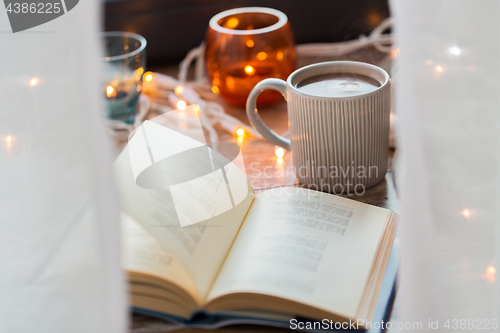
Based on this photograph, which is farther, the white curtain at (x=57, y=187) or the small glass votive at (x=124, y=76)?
the small glass votive at (x=124, y=76)

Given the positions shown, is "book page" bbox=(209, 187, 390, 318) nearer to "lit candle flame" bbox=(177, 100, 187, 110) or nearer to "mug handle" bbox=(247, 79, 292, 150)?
"mug handle" bbox=(247, 79, 292, 150)

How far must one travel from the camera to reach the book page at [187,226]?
434mm

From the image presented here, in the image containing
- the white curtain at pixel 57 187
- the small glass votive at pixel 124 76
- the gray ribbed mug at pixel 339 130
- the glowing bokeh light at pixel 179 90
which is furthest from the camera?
the glowing bokeh light at pixel 179 90

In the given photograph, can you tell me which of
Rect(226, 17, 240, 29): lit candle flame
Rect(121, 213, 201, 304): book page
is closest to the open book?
Rect(121, 213, 201, 304): book page

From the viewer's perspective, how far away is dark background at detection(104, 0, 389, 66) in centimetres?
90

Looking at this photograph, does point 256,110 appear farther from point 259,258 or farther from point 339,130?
point 259,258

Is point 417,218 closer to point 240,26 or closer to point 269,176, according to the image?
point 269,176

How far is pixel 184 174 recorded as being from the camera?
0.53 m

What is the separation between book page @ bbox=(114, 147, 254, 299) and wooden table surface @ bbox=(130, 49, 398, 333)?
59 mm

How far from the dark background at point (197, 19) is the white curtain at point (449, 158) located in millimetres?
394

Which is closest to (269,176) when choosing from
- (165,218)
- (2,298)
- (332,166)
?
(332,166)

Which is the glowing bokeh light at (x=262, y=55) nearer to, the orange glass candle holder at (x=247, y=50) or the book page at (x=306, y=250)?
the orange glass candle holder at (x=247, y=50)

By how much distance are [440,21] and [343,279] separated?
0.30 metres

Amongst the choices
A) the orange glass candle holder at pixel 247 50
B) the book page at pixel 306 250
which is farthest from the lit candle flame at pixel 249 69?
the book page at pixel 306 250
